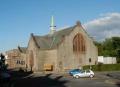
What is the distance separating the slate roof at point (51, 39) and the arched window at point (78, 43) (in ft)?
9.27

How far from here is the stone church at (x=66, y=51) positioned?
86688 millimetres

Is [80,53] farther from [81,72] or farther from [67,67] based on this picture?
[81,72]

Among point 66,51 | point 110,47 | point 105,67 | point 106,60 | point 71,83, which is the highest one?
point 110,47

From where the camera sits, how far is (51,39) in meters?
96.9

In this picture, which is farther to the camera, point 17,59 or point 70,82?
point 17,59

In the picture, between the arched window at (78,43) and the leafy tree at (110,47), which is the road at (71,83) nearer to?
the arched window at (78,43)

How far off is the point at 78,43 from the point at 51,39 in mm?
10730

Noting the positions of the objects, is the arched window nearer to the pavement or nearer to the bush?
the bush

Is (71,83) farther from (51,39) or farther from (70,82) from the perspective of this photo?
(51,39)

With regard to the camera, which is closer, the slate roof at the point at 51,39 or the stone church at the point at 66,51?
the stone church at the point at 66,51

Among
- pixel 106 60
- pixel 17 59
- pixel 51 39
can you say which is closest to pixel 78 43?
pixel 51 39

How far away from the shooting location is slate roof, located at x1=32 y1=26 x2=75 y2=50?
89581mm

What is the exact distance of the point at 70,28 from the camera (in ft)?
298

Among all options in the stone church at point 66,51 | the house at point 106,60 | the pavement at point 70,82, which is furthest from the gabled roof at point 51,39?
the pavement at point 70,82
